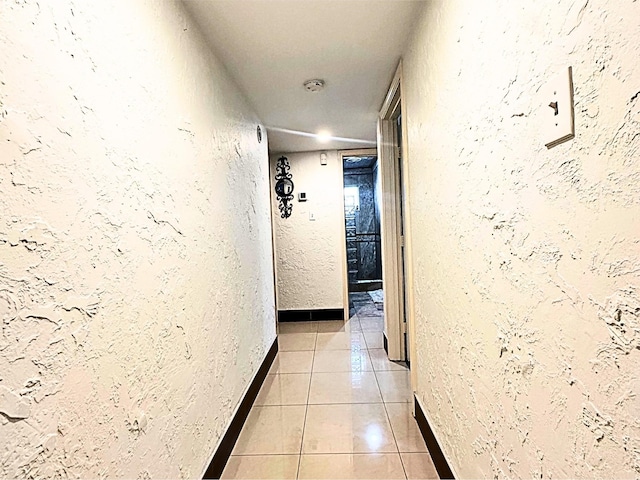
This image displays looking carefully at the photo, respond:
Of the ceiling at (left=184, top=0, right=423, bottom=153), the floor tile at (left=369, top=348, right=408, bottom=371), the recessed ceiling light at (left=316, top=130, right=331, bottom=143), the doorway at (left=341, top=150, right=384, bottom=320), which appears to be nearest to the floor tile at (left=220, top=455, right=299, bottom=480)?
the floor tile at (left=369, top=348, right=408, bottom=371)

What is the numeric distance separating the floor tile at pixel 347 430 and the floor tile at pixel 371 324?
5.93 feet

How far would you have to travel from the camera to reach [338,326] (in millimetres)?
4363

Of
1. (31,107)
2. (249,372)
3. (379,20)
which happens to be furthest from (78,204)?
(249,372)

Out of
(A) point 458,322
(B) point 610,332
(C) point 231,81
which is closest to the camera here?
(B) point 610,332

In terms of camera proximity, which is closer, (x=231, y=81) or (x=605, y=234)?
(x=605, y=234)

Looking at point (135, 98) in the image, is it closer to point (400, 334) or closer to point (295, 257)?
point (400, 334)

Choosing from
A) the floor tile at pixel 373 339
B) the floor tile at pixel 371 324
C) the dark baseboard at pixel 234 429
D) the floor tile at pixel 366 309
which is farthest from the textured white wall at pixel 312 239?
the dark baseboard at pixel 234 429

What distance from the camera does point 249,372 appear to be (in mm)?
2441

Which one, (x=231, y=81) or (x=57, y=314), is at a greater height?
(x=231, y=81)

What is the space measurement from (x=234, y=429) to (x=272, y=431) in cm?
23

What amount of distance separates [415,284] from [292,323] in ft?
9.20

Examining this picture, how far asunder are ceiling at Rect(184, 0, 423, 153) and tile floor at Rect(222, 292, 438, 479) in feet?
6.83

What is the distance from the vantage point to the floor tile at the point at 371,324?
13.7 ft

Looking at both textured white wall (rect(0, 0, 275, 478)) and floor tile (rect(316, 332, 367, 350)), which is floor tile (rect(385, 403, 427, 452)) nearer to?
textured white wall (rect(0, 0, 275, 478))
